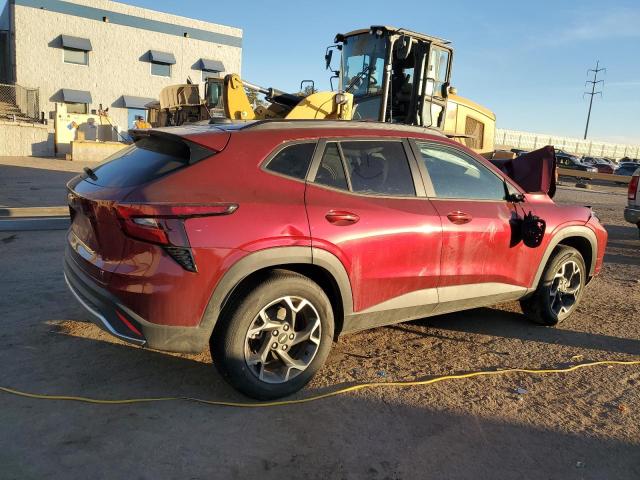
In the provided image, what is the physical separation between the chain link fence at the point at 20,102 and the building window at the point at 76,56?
4483 millimetres

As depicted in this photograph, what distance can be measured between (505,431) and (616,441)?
65 centimetres

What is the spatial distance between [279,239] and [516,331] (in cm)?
283

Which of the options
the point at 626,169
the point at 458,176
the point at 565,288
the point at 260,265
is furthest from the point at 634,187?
the point at 626,169

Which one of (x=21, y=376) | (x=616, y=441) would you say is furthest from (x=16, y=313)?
(x=616, y=441)

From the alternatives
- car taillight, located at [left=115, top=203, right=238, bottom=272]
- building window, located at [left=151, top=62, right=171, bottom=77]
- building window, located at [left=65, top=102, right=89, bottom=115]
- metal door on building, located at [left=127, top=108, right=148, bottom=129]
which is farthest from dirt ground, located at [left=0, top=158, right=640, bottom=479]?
building window, located at [left=151, top=62, right=171, bottom=77]

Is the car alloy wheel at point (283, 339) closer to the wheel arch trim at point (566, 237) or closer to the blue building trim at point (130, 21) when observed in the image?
the wheel arch trim at point (566, 237)

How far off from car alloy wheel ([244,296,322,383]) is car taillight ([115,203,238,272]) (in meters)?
0.63

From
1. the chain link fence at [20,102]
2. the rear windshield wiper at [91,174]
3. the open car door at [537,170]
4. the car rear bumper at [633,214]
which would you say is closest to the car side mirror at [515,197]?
the open car door at [537,170]

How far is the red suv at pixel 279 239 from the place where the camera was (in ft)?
9.71

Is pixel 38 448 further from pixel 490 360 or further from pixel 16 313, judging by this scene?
pixel 490 360

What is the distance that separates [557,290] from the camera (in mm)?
4945

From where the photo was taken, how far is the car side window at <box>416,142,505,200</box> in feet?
13.5

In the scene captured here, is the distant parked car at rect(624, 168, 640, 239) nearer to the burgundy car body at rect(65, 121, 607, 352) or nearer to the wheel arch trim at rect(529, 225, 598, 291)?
the wheel arch trim at rect(529, 225, 598, 291)

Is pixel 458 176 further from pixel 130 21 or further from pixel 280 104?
pixel 130 21
